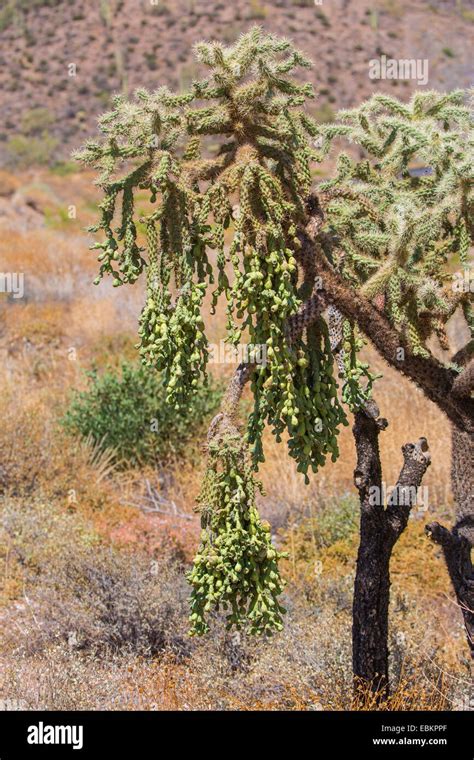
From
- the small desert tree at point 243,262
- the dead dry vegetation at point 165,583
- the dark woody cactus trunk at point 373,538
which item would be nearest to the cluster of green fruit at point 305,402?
the small desert tree at point 243,262

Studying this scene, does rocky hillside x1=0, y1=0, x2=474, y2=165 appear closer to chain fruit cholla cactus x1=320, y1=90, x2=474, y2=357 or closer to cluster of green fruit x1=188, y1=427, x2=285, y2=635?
chain fruit cholla cactus x1=320, y1=90, x2=474, y2=357

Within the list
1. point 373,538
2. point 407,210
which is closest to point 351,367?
point 407,210

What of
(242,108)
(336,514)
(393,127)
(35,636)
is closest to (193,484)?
(336,514)

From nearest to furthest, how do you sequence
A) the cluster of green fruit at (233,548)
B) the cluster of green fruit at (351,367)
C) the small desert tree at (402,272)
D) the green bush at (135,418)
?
the cluster of green fruit at (233,548) < the cluster of green fruit at (351,367) < the small desert tree at (402,272) < the green bush at (135,418)

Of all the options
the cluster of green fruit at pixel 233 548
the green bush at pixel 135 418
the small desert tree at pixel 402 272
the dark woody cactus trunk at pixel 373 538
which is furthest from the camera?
the green bush at pixel 135 418

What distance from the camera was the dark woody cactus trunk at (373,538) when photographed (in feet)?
11.1

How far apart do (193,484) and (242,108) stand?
4.45m

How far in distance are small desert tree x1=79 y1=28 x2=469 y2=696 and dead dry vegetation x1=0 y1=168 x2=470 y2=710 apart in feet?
4.52

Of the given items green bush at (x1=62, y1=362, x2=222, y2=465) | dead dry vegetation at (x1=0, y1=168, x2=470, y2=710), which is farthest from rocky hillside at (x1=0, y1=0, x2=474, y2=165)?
dead dry vegetation at (x1=0, y1=168, x2=470, y2=710)

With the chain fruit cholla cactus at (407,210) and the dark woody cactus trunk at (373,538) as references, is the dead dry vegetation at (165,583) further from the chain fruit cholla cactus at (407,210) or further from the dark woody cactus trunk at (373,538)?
the chain fruit cholla cactus at (407,210)

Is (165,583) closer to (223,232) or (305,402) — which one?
(305,402)

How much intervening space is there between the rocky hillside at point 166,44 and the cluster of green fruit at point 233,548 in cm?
3494

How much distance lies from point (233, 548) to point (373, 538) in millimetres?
1077

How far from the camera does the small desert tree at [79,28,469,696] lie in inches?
94.9
